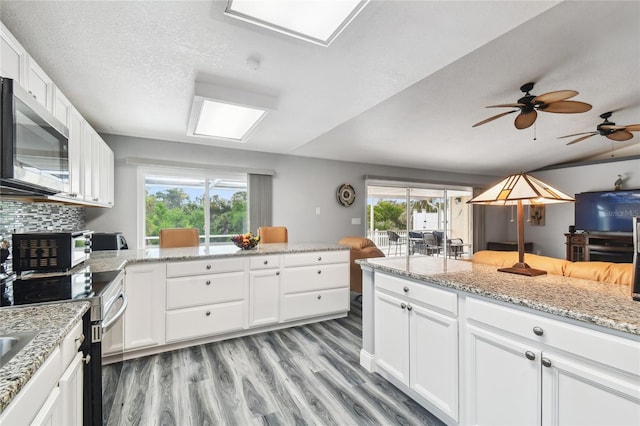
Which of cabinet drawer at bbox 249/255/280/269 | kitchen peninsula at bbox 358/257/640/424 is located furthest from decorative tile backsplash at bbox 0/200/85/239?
kitchen peninsula at bbox 358/257/640/424

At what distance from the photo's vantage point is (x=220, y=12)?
1.62m

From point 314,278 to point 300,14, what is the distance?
2461 millimetres

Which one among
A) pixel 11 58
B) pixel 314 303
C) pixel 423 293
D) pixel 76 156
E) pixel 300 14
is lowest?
pixel 314 303

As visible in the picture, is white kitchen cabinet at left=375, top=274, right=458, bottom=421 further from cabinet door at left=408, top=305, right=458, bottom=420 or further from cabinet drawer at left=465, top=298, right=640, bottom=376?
cabinet drawer at left=465, top=298, right=640, bottom=376

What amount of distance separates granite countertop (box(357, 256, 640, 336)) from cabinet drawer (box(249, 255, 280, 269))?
132cm

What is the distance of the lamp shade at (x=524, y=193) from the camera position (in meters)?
1.61

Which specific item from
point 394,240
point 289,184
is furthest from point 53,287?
point 394,240

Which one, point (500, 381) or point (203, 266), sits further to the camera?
point (203, 266)

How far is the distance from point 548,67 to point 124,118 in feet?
14.9

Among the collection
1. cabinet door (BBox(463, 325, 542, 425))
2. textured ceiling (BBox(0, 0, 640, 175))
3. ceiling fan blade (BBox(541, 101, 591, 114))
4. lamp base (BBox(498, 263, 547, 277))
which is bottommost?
cabinet door (BBox(463, 325, 542, 425))

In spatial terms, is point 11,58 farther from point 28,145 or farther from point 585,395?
point 585,395

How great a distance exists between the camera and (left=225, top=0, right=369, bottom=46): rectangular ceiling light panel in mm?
1424

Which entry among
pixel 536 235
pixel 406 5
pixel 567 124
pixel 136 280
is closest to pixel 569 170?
pixel 536 235

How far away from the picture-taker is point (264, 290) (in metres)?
3.00
